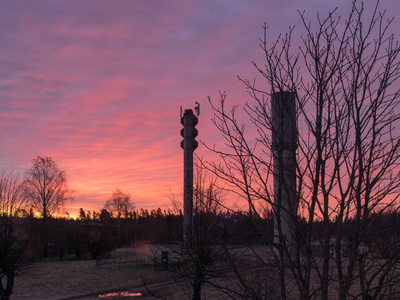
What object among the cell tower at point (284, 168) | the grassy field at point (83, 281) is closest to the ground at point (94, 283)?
the grassy field at point (83, 281)

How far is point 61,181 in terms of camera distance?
53438 millimetres

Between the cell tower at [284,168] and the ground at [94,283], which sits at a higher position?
the cell tower at [284,168]

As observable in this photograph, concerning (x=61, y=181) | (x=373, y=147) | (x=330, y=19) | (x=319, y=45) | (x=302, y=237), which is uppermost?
(x=61, y=181)

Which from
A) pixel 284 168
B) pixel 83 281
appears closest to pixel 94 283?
pixel 83 281

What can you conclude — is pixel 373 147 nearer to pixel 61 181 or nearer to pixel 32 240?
pixel 32 240

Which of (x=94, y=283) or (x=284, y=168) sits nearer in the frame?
(x=284, y=168)

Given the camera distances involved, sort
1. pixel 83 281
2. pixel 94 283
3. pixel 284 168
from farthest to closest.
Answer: pixel 83 281, pixel 94 283, pixel 284 168

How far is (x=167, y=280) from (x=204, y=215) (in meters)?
14.3

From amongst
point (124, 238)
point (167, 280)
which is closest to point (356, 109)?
point (167, 280)

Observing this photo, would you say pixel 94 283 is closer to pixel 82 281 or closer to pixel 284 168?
pixel 82 281

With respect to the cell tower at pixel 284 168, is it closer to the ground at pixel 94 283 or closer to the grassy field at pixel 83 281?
the ground at pixel 94 283

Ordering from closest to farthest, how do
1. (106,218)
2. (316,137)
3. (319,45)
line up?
(316,137) < (319,45) < (106,218)

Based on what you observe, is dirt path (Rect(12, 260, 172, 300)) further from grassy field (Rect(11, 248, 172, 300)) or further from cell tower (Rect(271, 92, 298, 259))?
cell tower (Rect(271, 92, 298, 259))

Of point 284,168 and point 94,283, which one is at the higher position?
point 284,168
